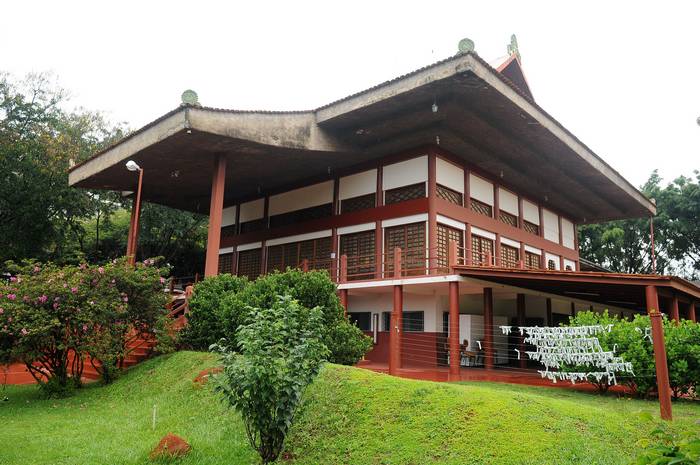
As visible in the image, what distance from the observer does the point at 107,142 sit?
2645 cm

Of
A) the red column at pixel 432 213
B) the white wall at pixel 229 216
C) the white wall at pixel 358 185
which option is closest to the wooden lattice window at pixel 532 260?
the red column at pixel 432 213

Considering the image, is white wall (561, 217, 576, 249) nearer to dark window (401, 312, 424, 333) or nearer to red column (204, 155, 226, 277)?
dark window (401, 312, 424, 333)

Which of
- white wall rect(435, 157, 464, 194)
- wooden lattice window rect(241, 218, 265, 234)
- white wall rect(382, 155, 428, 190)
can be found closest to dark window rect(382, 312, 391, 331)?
white wall rect(382, 155, 428, 190)

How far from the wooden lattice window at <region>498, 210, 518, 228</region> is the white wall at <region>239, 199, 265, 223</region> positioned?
9.69 metres

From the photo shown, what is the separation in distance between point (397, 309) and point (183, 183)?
34.7 ft

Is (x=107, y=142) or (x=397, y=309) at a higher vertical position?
(x=107, y=142)

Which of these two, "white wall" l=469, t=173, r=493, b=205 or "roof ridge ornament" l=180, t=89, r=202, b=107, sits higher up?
"roof ridge ornament" l=180, t=89, r=202, b=107

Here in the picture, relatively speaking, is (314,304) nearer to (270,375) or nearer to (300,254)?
(270,375)

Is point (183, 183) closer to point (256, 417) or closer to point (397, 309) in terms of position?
point (397, 309)

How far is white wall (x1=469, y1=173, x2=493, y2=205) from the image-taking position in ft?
61.3

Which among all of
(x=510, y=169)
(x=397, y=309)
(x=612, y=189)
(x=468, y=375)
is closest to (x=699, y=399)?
(x=468, y=375)

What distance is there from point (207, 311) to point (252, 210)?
10.9 meters

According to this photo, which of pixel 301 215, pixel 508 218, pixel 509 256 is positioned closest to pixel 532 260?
pixel 509 256

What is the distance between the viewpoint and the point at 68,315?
1135 centimetres
